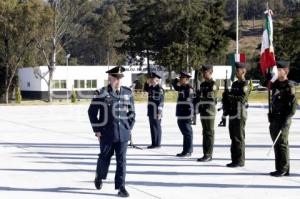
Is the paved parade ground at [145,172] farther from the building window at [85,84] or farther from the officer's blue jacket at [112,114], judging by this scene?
the building window at [85,84]

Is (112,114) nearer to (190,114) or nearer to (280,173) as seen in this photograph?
(280,173)

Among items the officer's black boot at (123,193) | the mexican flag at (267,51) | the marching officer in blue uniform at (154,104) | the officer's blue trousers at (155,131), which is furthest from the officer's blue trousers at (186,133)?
the officer's black boot at (123,193)

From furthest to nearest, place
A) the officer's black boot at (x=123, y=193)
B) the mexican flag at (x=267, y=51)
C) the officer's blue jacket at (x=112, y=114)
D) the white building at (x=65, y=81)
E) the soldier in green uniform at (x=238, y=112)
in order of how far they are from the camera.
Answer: the white building at (x=65, y=81)
the mexican flag at (x=267, y=51)
the soldier in green uniform at (x=238, y=112)
the officer's blue jacket at (x=112, y=114)
the officer's black boot at (x=123, y=193)

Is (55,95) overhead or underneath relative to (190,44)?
underneath

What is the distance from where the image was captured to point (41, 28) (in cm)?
5228

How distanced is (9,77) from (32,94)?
22.8 feet

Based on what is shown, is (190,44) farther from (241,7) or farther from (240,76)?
(241,7)

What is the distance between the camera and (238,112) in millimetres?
10039

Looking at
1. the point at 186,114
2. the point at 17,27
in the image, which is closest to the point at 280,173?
the point at 186,114

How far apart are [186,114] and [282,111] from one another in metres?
2.93

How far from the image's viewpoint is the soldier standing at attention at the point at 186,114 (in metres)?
11.6

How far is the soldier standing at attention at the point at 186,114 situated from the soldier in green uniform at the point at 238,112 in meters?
1.43

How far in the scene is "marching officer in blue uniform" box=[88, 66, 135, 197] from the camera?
777 cm

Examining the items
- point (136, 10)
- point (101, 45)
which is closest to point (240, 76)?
point (136, 10)
